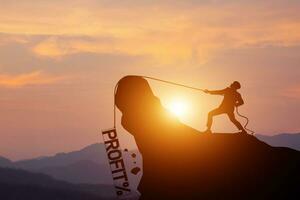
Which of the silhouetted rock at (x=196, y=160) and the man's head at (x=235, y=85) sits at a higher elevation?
the man's head at (x=235, y=85)

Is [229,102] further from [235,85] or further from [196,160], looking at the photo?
[196,160]

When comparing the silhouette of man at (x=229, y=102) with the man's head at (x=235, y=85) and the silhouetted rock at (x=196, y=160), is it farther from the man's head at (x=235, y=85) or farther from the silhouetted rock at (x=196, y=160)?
the silhouetted rock at (x=196, y=160)

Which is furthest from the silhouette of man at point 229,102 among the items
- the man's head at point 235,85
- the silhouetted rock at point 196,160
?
the silhouetted rock at point 196,160

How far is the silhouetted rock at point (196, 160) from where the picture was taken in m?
35.3

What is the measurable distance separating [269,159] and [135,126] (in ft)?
29.8

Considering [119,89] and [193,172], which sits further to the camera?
[119,89]

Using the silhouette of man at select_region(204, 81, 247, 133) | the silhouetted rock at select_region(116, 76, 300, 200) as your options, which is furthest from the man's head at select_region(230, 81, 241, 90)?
the silhouetted rock at select_region(116, 76, 300, 200)

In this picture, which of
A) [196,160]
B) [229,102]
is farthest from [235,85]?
[196,160]

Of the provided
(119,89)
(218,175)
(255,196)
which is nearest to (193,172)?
(218,175)

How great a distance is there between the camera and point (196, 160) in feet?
121

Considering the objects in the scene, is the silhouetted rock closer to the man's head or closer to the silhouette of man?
the silhouette of man

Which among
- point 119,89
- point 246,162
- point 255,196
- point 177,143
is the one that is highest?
point 119,89

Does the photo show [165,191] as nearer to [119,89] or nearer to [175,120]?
[175,120]

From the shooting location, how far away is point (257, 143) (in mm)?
36594
